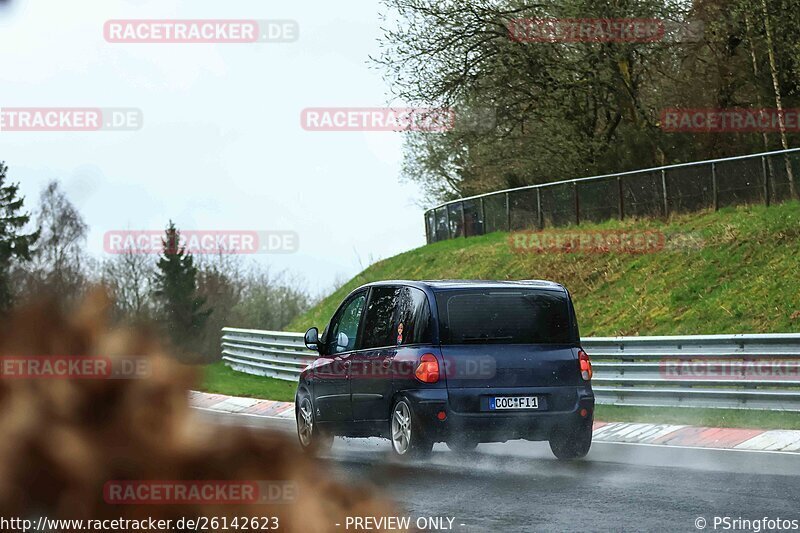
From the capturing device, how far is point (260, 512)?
1.66 meters

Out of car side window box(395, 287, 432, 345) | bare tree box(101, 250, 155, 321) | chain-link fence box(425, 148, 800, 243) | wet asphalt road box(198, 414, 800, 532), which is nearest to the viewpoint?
bare tree box(101, 250, 155, 321)

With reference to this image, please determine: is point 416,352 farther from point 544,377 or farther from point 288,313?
point 288,313

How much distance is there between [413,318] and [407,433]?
3.83 ft

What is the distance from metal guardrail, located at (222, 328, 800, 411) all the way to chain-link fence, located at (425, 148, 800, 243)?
36.3 feet

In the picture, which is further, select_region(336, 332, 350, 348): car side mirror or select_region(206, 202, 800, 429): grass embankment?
select_region(206, 202, 800, 429): grass embankment

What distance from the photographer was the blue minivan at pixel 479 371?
11930 mm

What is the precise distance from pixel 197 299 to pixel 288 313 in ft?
147

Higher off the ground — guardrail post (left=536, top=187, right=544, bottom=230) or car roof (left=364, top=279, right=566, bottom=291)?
guardrail post (left=536, top=187, right=544, bottom=230)

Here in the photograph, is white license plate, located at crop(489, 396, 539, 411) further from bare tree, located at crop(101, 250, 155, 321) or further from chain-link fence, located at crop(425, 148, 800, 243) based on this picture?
chain-link fence, located at crop(425, 148, 800, 243)

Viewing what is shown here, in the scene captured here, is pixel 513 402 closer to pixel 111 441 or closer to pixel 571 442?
pixel 571 442

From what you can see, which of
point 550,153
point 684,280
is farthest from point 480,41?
point 684,280

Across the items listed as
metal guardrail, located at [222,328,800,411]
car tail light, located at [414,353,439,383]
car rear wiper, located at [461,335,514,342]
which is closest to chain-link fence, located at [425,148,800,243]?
metal guardrail, located at [222,328,800,411]

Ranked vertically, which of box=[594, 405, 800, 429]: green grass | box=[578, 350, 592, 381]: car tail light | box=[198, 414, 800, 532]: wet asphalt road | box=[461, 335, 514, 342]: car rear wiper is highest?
box=[461, 335, 514, 342]: car rear wiper

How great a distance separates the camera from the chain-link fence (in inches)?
1128
